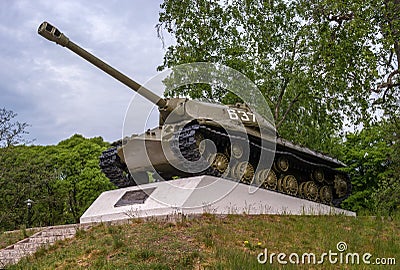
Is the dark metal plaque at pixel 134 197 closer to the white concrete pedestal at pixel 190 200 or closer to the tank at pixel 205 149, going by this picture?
the white concrete pedestal at pixel 190 200

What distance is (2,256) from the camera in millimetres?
11969

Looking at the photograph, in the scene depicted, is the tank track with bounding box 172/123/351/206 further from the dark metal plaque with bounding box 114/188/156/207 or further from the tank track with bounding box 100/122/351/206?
the dark metal plaque with bounding box 114/188/156/207

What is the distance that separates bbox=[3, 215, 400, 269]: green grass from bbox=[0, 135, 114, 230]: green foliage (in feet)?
49.5

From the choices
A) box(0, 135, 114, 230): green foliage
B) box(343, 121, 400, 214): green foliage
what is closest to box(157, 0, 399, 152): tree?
box(343, 121, 400, 214): green foliage

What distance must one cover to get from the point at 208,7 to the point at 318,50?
6.61 meters

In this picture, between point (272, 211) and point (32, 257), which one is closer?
point (32, 257)

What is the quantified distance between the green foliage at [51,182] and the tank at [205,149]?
1121 cm

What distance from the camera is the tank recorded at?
13922mm

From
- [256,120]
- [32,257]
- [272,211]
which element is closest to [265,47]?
[256,120]

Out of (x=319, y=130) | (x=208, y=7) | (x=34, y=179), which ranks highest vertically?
(x=208, y=7)

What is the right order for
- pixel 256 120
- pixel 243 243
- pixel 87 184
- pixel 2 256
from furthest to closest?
pixel 87 184 < pixel 256 120 < pixel 2 256 < pixel 243 243

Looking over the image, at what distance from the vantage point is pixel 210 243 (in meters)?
10.0

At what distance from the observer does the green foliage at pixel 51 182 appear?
2617 centimetres

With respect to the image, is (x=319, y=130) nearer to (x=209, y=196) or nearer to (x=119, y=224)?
(x=209, y=196)
